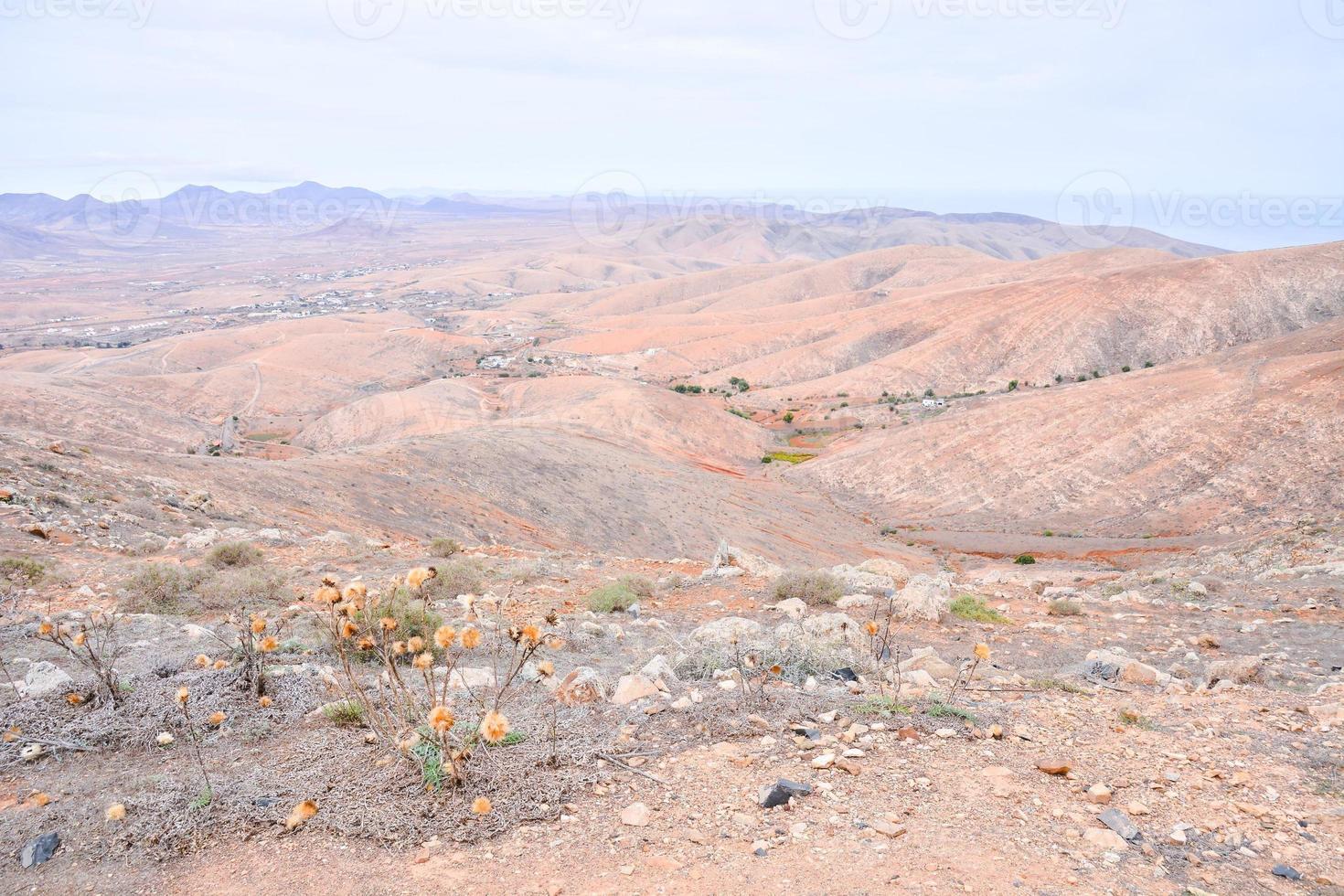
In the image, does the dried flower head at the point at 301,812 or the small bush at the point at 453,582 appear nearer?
the dried flower head at the point at 301,812

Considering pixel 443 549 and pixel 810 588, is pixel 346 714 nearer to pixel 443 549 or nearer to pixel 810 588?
pixel 810 588

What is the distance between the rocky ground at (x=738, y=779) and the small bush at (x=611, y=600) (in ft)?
5.47

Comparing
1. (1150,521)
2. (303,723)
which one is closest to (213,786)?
(303,723)

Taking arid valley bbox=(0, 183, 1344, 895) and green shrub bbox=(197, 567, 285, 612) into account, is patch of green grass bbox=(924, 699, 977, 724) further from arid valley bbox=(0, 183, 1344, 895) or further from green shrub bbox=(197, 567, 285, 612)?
green shrub bbox=(197, 567, 285, 612)

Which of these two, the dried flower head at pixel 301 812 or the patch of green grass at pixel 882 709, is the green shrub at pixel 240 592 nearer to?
the dried flower head at pixel 301 812

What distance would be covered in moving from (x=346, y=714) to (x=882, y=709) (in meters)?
3.59

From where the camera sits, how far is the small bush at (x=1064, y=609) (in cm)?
1030

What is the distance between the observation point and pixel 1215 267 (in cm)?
6988

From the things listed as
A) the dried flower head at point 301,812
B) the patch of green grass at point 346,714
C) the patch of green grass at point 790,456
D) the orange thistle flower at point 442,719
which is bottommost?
the patch of green grass at point 790,456

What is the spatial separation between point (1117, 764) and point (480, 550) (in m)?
12.2

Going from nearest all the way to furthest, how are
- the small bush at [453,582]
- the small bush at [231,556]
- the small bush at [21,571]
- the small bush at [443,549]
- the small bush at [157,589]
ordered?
the small bush at [157,589]
the small bush at [21,571]
the small bush at [453,582]
the small bush at [231,556]
the small bush at [443,549]

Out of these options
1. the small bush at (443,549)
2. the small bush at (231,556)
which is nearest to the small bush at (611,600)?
the small bush at (443,549)

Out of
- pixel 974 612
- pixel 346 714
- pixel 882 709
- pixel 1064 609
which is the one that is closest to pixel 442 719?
pixel 346 714

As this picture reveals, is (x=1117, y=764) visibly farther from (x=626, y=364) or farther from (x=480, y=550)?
(x=626, y=364)
